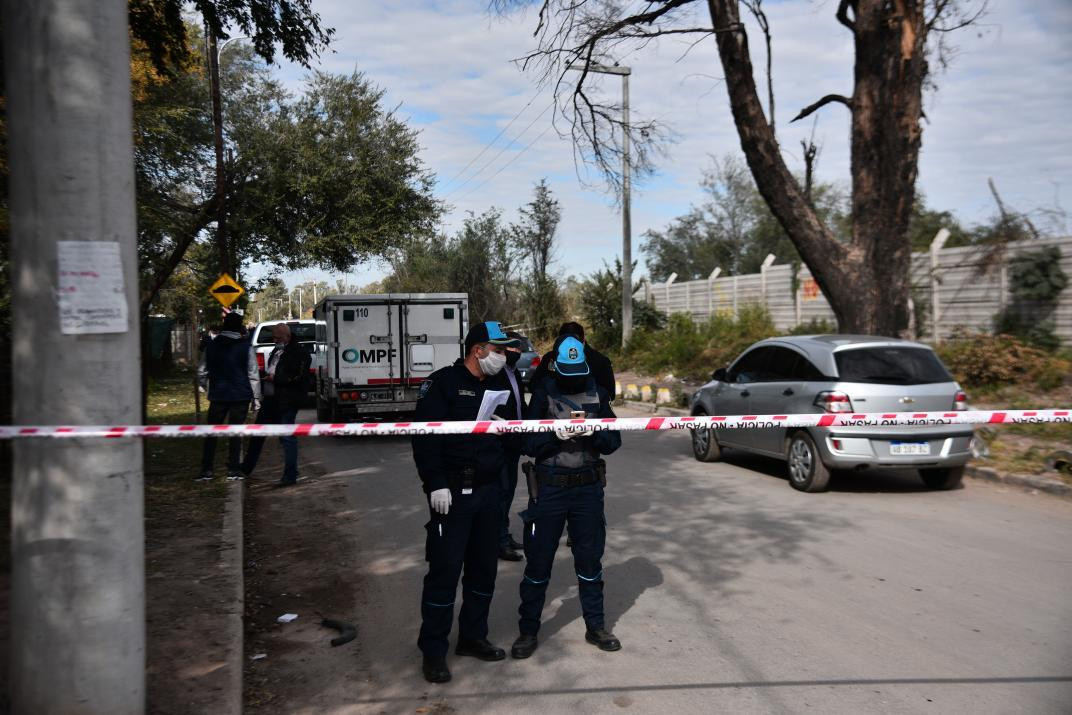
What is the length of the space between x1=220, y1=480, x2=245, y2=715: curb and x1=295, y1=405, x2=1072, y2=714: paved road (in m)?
0.54

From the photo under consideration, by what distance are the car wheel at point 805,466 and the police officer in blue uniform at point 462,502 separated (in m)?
5.50

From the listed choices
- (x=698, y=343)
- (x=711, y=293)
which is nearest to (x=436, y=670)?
(x=698, y=343)

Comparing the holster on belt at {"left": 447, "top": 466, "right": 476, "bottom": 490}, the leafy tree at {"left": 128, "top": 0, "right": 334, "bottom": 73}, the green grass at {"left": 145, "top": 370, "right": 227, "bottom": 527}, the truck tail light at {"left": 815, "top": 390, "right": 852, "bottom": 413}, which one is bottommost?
the green grass at {"left": 145, "top": 370, "right": 227, "bottom": 527}

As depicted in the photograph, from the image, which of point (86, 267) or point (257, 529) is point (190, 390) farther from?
point (86, 267)

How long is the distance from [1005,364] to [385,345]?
414 inches

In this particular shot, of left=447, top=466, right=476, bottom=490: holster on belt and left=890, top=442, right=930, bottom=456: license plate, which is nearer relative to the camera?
left=447, top=466, right=476, bottom=490: holster on belt

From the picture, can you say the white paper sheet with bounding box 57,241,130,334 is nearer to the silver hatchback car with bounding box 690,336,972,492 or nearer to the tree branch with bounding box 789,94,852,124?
the silver hatchback car with bounding box 690,336,972,492

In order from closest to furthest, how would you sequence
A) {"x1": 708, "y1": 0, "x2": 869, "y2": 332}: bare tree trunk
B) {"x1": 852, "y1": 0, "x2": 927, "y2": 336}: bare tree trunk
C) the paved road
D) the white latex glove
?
the paved road
the white latex glove
{"x1": 852, "y1": 0, "x2": 927, "y2": 336}: bare tree trunk
{"x1": 708, "y1": 0, "x2": 869, "y2": 332}: bare tree trunk

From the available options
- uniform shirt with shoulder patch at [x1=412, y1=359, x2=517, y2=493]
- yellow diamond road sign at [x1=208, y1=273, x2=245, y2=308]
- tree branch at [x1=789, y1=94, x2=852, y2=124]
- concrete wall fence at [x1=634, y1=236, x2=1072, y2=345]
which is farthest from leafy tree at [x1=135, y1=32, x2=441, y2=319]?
uniform shirt with shoulder patch at [x1=412, y1=359, x2=517, y2=493]

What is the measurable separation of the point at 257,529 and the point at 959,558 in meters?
6.13

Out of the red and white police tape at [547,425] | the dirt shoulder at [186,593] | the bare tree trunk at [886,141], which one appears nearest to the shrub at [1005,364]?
the bare tree trunk at [886,141]

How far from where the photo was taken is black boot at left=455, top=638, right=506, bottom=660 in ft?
16.1

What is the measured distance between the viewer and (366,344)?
612 inches

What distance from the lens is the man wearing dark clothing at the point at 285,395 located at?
10562 millimetres
